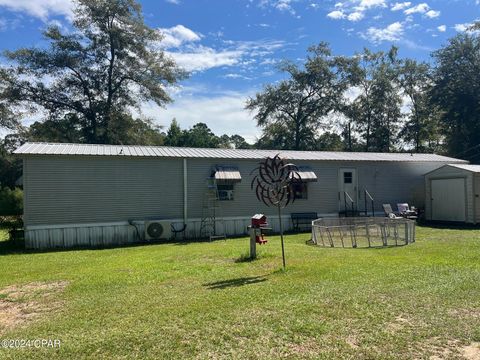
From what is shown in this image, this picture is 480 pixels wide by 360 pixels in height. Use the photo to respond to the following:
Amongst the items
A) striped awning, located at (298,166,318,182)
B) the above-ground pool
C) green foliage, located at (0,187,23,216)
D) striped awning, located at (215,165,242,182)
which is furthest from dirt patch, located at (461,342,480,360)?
green foliage, located at (0,187,23,216)

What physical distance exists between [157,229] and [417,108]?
1147 inches

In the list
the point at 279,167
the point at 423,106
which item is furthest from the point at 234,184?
the point at 423,106

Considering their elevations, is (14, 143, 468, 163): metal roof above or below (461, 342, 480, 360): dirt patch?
above

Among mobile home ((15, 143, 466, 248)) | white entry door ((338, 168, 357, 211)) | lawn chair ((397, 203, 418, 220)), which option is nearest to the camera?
mobile home ((15, 143, 466, 248))

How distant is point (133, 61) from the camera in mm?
26641

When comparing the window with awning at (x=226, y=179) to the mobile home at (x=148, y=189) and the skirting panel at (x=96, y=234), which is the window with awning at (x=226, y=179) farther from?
the skirting panel at (x=96, y=234)

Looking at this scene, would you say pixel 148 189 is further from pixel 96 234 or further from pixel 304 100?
pixel 304 100

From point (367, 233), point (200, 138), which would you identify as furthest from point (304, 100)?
point (367, 233)

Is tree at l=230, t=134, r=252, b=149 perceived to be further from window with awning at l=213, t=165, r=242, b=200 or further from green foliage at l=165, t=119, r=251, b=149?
window with awning at l=213, t=165, r=242, b=200

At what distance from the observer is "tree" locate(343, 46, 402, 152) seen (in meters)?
33.4

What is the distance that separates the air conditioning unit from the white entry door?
7340 mm

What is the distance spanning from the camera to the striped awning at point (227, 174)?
1341cm

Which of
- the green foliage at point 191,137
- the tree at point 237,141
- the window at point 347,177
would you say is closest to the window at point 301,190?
the window at point 347,177

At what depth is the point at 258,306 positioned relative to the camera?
489 centimetres
